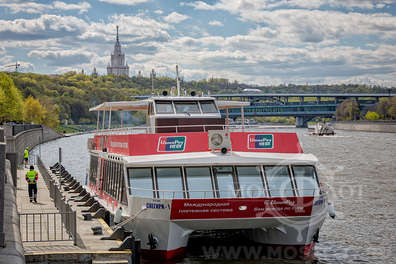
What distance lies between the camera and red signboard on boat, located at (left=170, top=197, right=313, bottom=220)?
16.6 m

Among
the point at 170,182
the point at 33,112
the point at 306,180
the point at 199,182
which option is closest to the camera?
the point at 170,182

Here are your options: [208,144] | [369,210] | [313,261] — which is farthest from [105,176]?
[369,210]

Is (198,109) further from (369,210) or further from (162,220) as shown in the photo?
(369,210)

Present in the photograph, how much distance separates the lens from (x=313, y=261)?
770 inches

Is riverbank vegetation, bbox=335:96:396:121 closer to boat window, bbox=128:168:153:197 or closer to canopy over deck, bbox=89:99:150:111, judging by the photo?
canopy over deck, bbox=89:99:150:111

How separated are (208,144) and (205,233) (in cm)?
465

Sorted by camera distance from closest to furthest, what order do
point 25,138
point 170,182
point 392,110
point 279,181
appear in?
point 170,182, point 279,181, point 25,138, point 392,110

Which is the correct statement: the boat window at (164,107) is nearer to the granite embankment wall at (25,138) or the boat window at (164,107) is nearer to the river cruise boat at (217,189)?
the river cruise boat at (217,189)

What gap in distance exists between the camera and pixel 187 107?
76.3 ft

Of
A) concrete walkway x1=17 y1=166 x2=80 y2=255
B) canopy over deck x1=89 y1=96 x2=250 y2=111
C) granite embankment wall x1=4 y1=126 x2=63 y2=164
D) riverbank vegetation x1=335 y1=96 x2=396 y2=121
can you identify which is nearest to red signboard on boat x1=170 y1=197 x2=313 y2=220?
concrete walkway x1=17 y1=166 x2=80 y2=255

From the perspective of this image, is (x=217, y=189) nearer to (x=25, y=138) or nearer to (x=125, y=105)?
(x=125, y=105)

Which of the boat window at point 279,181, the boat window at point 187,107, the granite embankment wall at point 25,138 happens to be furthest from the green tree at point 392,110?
the boat window at point 279,181

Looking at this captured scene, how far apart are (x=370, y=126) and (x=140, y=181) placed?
148324 millimetres

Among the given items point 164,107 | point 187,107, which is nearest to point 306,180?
point 187,107
